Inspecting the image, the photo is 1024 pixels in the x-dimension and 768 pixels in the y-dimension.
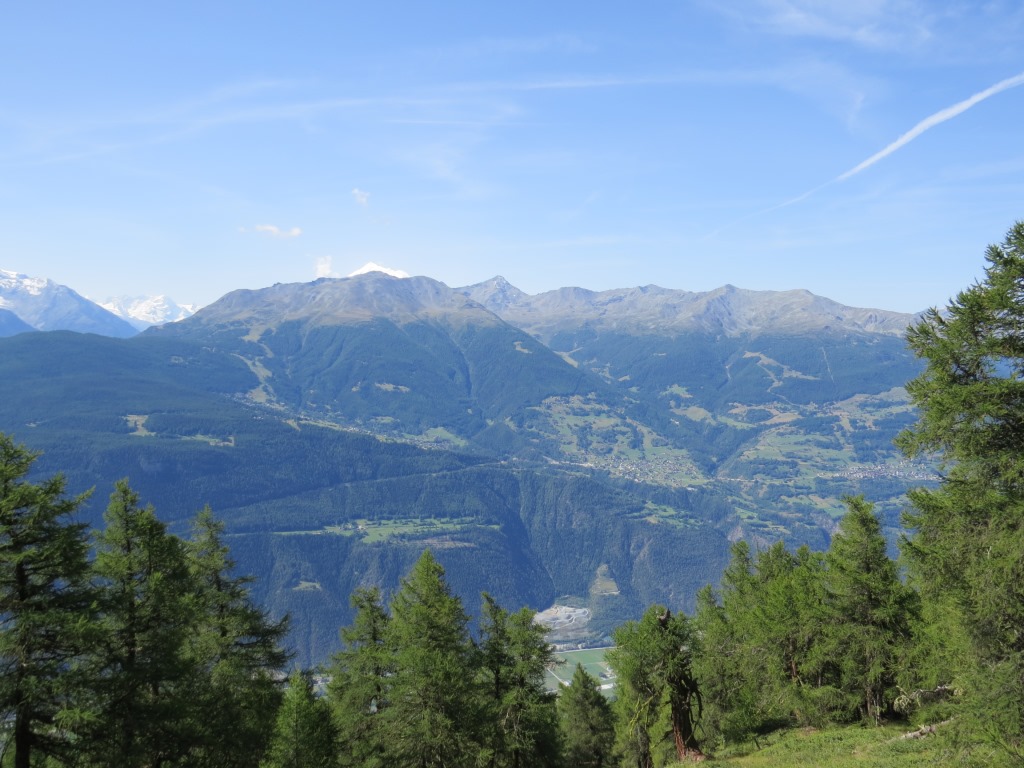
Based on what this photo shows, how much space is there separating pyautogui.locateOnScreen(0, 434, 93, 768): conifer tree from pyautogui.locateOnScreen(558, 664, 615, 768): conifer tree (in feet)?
166

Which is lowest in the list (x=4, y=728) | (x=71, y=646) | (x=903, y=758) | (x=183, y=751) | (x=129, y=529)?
(x=903, y=758)

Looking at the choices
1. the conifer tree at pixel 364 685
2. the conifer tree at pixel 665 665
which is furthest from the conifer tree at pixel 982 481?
the conifer tree at pixel 364 685

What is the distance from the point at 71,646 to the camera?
20.1 meters

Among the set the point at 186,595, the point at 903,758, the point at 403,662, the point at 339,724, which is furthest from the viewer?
the point at 339,724

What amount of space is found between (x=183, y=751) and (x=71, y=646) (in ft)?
19.9

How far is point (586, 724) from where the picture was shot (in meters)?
65.6

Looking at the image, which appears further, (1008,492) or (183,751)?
(183,751)

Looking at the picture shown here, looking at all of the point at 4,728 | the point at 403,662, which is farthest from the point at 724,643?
the point at 4,728

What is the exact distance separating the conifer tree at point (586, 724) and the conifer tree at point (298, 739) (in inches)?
1292

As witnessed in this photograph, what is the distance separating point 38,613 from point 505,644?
2537 cm

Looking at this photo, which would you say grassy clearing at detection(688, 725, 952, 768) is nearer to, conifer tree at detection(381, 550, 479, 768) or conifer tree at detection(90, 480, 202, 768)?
conifer tree at detection(381, 550, 479, 768)

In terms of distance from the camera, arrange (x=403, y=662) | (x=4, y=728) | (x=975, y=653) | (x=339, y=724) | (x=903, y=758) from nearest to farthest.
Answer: (x=4, y=728) < (x=975, y=653) < (x=903, y=758) < (x=403, y=662) < (x=339, y=724)

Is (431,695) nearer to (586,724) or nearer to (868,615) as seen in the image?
(868,615)

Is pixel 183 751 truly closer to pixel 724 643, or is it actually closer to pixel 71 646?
pixel 71 646
